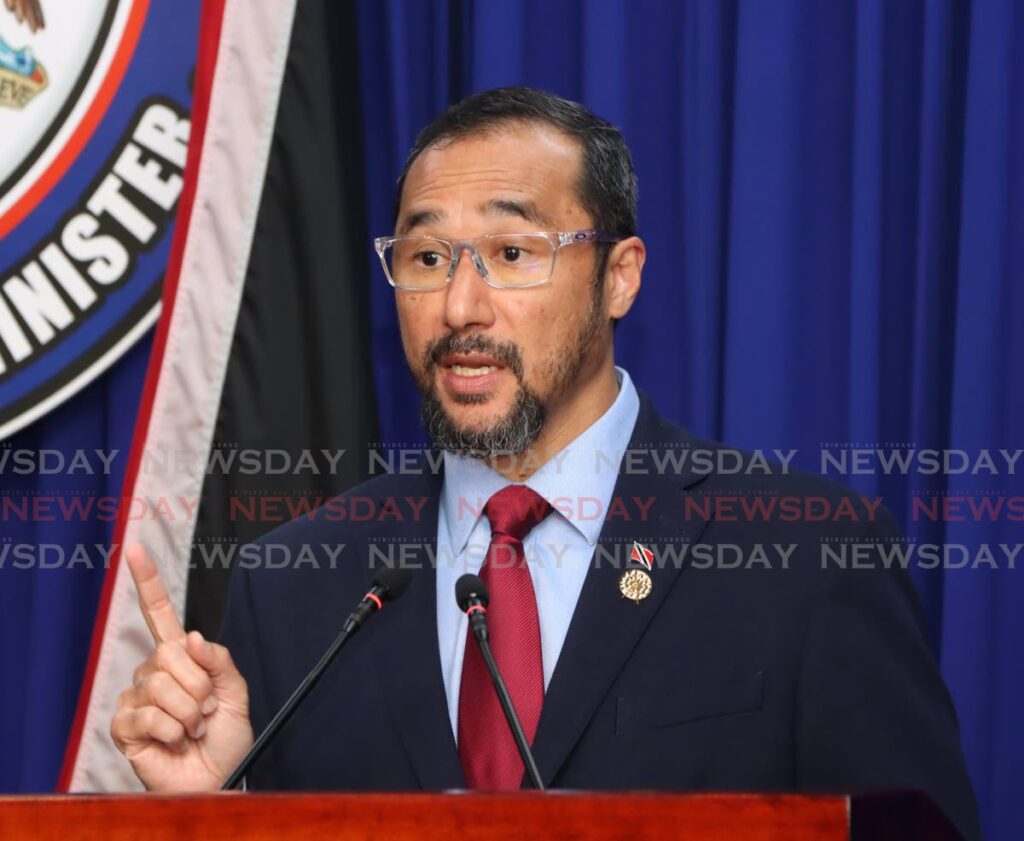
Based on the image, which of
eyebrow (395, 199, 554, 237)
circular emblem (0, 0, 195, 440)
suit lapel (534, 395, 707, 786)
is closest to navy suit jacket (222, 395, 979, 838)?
suit lapel (534, 395, 707, 786)

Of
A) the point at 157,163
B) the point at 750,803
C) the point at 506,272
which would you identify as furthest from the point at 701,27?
the point at 750,803

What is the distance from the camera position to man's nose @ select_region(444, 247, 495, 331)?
5.42 ft

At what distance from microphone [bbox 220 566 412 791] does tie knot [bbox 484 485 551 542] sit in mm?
269

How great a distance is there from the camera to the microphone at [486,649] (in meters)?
1.15

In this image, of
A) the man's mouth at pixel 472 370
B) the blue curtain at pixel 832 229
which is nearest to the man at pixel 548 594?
the man's mouth at pixel 472 370

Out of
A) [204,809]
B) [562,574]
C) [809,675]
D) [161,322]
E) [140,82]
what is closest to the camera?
[204,809]

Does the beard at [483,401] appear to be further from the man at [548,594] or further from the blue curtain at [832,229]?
the blue curtain at [832,229]

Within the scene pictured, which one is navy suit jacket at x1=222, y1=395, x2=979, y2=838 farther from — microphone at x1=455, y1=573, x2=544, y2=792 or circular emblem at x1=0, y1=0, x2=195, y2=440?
circular emblem at x1=0, y1=0, x2=195, y2=440

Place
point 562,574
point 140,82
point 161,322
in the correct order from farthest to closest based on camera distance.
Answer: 1. point 140,82
2. point 161,322
3. point 562,574

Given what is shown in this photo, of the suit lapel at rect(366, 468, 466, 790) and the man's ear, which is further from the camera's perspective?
the man's ear

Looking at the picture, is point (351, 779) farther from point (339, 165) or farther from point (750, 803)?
point (339, 165)

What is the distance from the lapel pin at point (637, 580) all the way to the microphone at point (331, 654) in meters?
0.31

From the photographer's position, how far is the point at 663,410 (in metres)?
2.37

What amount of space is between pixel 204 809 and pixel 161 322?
1.50 metres
